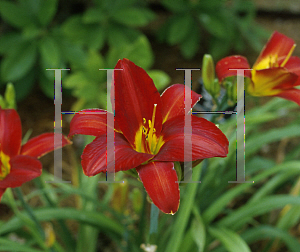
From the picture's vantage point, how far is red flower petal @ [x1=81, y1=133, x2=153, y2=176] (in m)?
0.47

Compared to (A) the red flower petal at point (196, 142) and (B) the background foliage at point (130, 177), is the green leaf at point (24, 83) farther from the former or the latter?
(A) the red flower petal at point (196, 142)

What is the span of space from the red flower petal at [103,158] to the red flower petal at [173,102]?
108 mm

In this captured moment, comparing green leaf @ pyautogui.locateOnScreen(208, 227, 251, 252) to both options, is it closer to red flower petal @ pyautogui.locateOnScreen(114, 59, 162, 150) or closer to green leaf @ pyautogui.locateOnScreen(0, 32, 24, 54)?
red flower petal @ pyautogui.locateOnScreen(114, 59, 162, 150)

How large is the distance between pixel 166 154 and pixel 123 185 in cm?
47

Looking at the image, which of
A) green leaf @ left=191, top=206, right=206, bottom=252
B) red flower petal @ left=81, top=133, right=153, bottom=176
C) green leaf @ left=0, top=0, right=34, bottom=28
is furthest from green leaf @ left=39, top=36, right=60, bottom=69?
red flower petal @ left=81, top=133, right=153, bottom=176

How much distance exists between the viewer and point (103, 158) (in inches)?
18.8

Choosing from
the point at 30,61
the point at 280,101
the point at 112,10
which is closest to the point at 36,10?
the point at 30,61

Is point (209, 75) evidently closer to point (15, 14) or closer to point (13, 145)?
point (13, 145)

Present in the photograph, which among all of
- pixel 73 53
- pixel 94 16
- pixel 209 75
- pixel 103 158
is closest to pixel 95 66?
pixel 73 53

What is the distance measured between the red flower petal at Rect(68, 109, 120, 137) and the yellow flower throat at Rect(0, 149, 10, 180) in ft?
0.70

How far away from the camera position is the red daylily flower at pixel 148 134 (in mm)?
472

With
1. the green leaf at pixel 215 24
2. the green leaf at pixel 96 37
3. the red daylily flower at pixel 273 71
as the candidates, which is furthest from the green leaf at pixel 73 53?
the red daylily flower at pixel 273 71

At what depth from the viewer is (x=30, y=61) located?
1571 millimetres

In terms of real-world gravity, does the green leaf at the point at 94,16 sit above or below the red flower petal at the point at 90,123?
above
